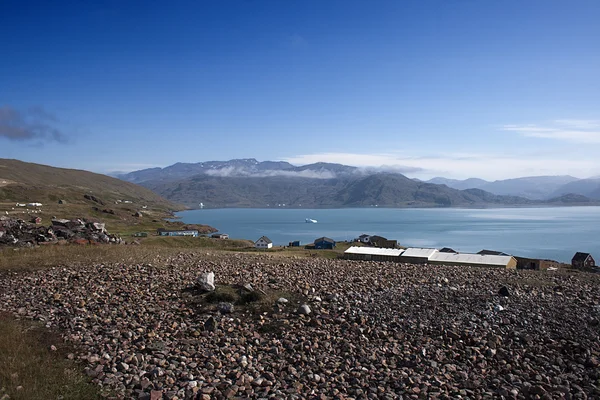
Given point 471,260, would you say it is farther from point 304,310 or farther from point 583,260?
point 583,260

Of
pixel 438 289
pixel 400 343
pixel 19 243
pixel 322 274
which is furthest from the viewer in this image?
pixel 19 243

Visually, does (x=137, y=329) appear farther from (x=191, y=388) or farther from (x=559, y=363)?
(x=559, y=363)

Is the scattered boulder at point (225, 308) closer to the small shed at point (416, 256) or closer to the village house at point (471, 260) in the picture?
the village house at point (471, 260)

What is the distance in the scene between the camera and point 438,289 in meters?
17.9

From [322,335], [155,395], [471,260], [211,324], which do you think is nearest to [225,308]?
[211,324]

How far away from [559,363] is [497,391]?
2.90 meters

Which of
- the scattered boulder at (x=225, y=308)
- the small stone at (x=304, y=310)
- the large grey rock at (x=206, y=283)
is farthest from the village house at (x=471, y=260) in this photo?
the scattered boulder at (x=225, y=308)

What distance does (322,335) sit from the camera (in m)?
13.2

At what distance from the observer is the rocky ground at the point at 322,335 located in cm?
1061

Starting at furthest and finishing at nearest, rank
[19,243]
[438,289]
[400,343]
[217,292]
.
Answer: [19,243] → [438,289] → [217,292] → [400,343]

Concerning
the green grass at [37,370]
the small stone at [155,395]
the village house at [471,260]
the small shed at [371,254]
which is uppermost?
the green grass at [37,370]

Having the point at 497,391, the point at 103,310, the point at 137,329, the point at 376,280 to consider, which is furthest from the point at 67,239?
the point at 497,391

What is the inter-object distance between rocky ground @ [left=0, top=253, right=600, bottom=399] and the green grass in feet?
1.58

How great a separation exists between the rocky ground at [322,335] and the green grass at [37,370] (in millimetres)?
481
